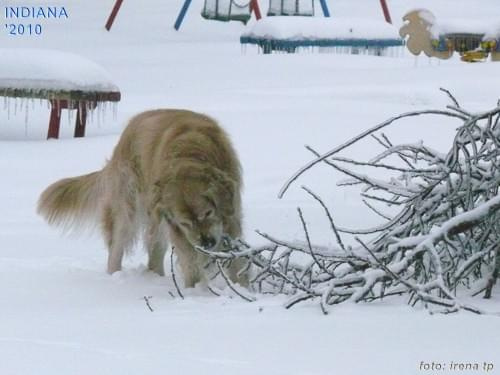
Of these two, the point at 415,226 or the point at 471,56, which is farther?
the point at 471,56

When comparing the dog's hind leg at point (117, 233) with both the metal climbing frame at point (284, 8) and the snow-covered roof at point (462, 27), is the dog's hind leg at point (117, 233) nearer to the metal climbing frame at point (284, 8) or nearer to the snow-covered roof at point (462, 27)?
the snow-covered roof at point (462, 27)

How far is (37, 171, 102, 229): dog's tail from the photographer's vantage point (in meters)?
6.39

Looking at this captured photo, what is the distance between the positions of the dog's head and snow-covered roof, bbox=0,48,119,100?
614 centimetres

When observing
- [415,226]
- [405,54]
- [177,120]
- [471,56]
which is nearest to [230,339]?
[415,226]

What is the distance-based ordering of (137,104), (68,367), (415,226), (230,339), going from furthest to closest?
(137,104) < (415,226) < (230,339) < (68,367)

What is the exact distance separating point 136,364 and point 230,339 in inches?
15.9

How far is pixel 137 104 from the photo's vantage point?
1355 cm

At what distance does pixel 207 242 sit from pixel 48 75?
638 centimetres

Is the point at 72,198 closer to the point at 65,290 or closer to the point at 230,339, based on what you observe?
the point at 65,290

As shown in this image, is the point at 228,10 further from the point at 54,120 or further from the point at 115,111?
the point at 54,120

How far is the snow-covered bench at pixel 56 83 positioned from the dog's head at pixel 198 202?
20.1 ft

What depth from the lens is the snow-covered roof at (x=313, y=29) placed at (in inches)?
761

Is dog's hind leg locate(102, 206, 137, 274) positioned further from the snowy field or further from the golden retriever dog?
the snowy field

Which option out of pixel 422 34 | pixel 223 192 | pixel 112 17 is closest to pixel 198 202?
pixel 223 192
